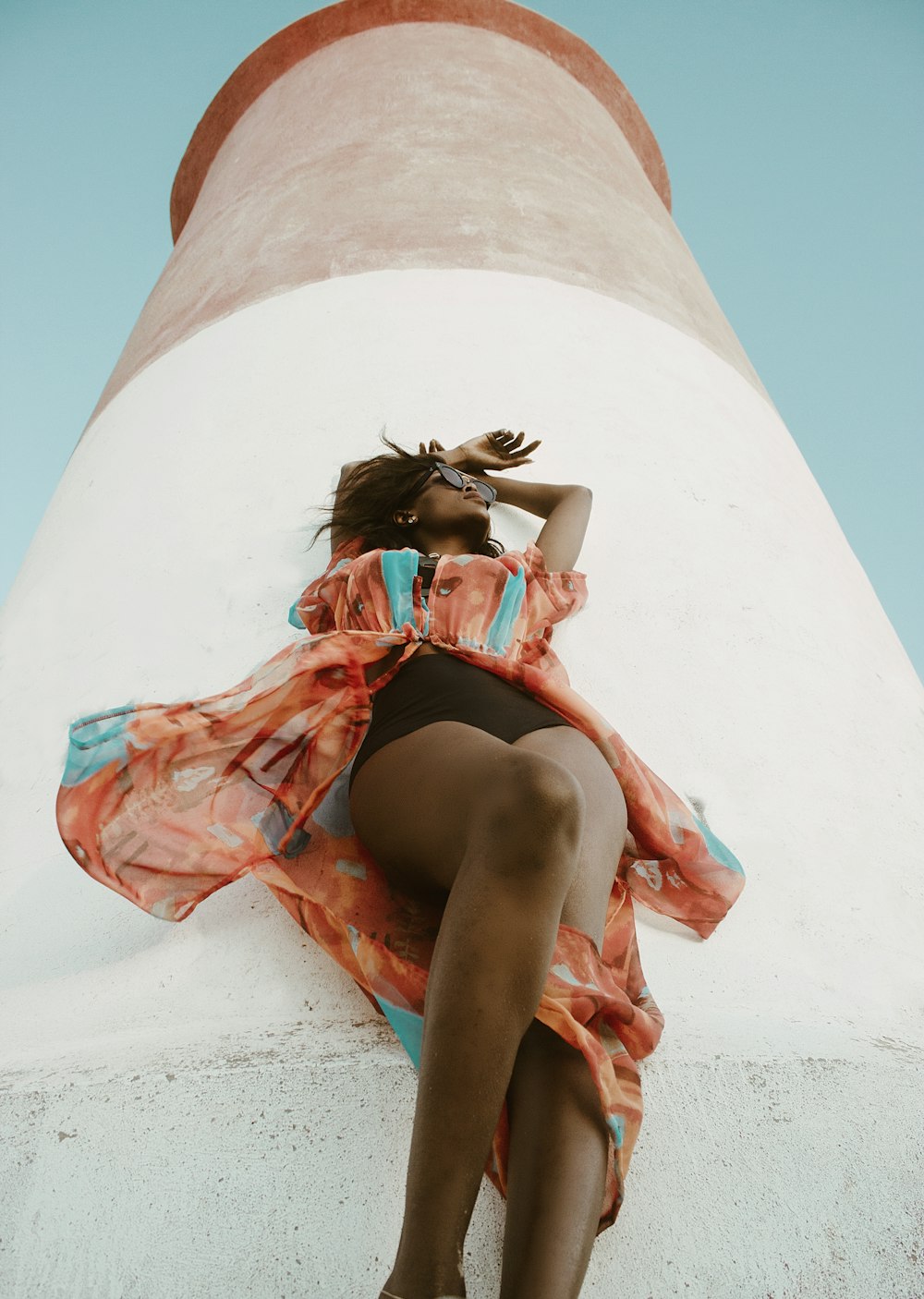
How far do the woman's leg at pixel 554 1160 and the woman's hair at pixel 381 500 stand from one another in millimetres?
1087

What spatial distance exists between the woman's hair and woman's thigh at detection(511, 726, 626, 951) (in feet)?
2.66

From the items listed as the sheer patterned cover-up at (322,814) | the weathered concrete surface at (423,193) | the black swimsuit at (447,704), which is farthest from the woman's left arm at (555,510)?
the weathered concrete surface at (423,193)

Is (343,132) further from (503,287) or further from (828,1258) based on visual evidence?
(828,1258)

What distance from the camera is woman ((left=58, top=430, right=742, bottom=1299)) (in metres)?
1.16

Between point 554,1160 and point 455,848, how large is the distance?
41 centimetres

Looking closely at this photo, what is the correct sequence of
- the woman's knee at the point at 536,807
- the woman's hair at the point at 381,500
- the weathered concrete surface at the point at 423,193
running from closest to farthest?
1. the woman's knee at the point at 536,807
2. the woman's hair at the point at 381,500
3. the weathered concrete surface at the point at 423,193

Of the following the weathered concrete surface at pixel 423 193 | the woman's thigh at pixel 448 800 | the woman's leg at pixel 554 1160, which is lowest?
the woman's leg at pixel 554 1160

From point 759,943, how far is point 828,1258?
0.54 meters

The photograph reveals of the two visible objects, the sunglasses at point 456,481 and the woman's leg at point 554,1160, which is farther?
the sunglasses at point 456,481

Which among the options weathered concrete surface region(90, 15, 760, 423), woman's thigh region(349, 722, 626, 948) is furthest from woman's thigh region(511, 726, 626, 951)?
weathered concrete surface region(90, 15, 760, 423)

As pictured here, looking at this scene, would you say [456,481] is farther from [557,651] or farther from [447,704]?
[447,704]

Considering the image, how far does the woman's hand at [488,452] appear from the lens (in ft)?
8.34

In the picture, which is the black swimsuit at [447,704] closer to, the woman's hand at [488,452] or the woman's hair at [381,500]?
the woman's hair at [381,500]

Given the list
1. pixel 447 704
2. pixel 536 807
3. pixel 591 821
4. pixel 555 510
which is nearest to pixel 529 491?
pixel 555 510
